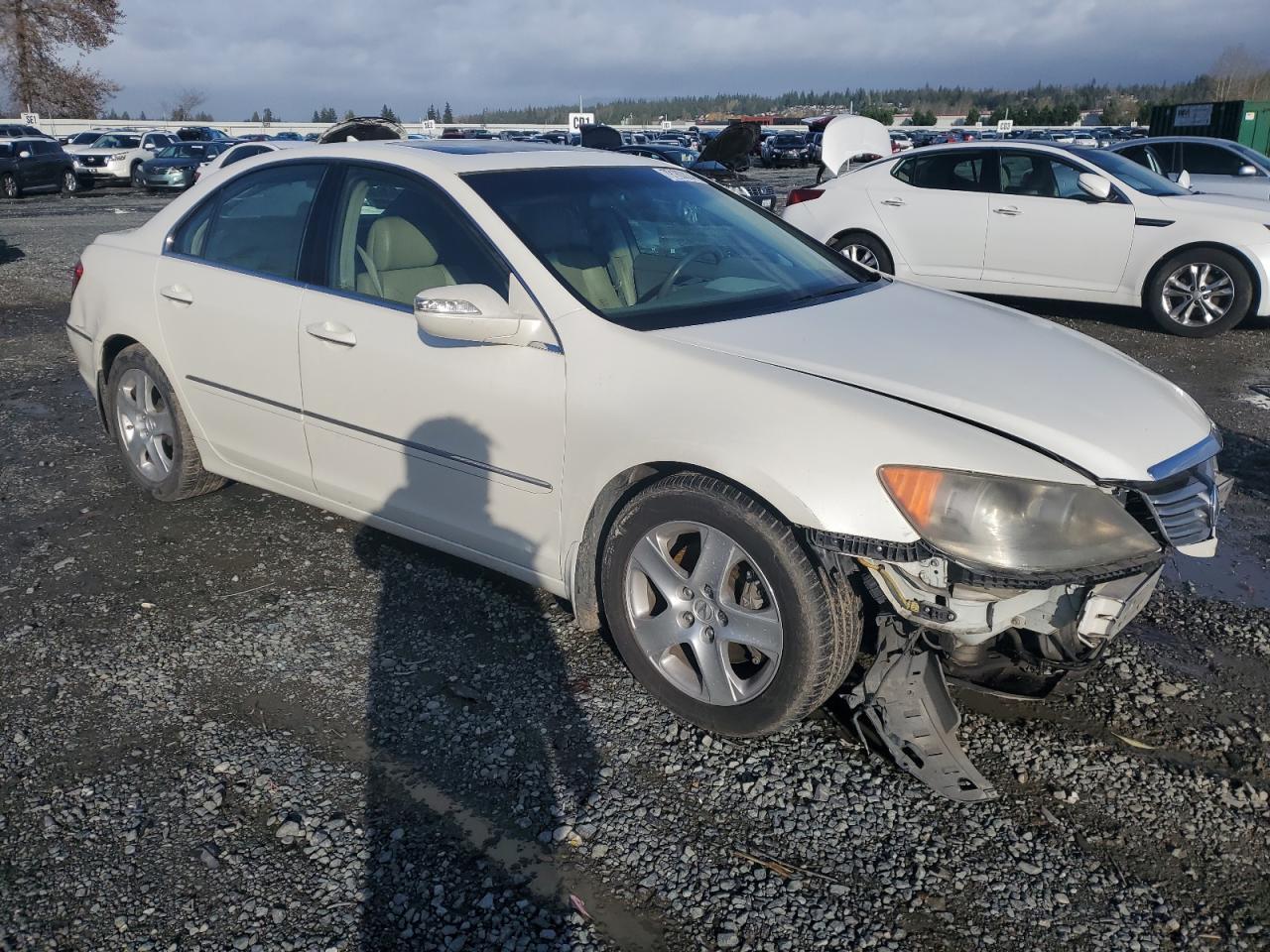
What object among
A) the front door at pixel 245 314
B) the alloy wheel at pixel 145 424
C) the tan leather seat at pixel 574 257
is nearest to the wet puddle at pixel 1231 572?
the tan leather seat at pixel 574 257

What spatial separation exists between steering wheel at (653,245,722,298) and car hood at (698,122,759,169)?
15180 millimetres

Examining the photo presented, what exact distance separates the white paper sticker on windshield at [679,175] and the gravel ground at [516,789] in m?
1.78

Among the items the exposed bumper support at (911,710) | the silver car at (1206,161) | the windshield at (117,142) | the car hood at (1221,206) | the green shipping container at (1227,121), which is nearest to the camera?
the exposed bumper support at (911,710)

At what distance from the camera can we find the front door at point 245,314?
13.0 ft

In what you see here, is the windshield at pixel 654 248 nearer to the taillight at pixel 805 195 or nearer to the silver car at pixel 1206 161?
the taillight at pixel 805 195

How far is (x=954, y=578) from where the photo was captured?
8.38 ft

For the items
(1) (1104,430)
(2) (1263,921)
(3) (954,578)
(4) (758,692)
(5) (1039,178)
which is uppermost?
(5) (1039,178)

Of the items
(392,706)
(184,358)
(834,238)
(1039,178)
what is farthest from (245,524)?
(1039,178)

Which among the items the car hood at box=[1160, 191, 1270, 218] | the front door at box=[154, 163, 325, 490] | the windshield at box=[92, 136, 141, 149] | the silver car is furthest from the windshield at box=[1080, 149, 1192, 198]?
the windshield at box=[92, 136, 141, 149]

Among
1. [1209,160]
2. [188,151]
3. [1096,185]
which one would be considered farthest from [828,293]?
[188,151]

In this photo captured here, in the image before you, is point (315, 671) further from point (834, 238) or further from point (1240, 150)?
point (1240, 150)

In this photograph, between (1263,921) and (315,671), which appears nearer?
(1263,921)

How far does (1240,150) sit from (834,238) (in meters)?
5.97

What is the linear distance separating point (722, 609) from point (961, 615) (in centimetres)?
65
